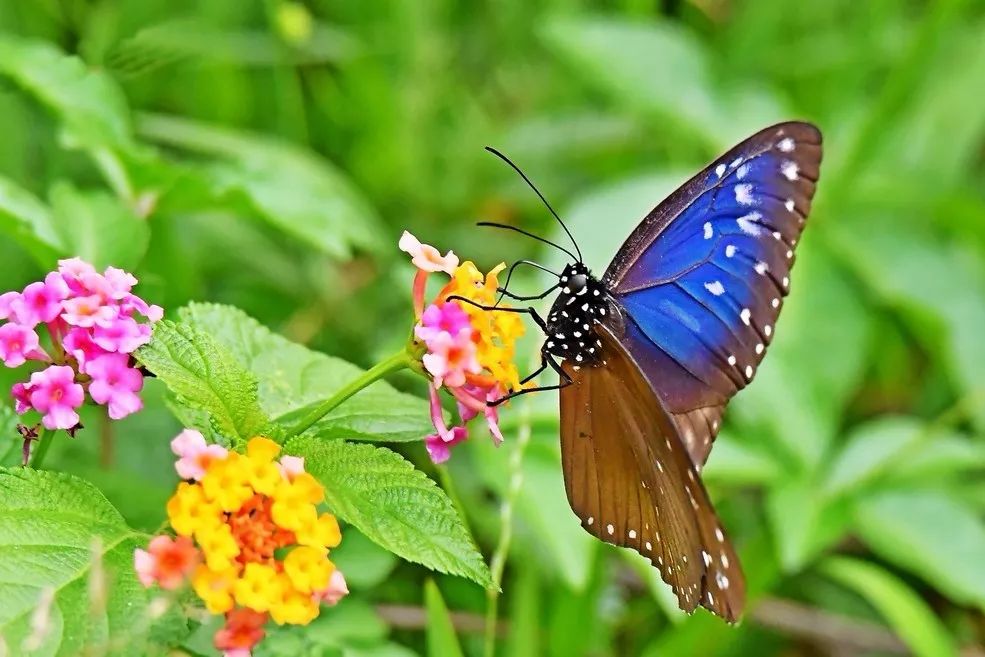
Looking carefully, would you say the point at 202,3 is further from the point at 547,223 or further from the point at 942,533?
the point at 942,533

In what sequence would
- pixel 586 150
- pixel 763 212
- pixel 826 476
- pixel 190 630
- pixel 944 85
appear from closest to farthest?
pixel 190 630
pixel 763 212
pixel 826 476
pixel 586 150
pixel 944 85

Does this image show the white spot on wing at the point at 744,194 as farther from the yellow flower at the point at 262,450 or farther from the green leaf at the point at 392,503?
the yellow flower at the point at 262,450

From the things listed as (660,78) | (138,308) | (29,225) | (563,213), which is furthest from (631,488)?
(660,78)

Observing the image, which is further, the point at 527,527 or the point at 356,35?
the point at 356,35

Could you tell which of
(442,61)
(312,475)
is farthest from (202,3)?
(312,475)

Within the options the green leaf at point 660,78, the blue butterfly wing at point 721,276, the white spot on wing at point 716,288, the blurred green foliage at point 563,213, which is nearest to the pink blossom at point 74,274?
the blurred green foliage at point 563,213

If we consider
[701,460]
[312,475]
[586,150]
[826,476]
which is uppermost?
[586,150]
